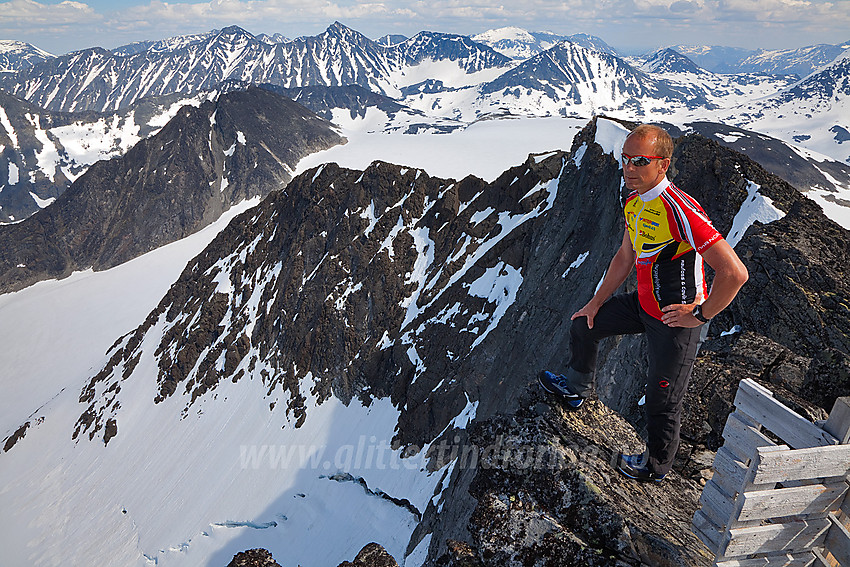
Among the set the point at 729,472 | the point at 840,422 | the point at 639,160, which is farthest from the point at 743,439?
the point at 639,160

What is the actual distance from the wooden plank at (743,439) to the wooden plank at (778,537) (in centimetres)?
57

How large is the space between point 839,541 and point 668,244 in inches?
120

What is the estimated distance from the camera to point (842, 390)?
6.96 m

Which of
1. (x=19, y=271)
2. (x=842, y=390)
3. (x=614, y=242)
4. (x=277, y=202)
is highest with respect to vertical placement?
(x=842, y=390)

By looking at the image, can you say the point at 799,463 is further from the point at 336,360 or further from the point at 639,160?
the point at 336,360

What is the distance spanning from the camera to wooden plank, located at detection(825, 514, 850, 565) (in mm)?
3961

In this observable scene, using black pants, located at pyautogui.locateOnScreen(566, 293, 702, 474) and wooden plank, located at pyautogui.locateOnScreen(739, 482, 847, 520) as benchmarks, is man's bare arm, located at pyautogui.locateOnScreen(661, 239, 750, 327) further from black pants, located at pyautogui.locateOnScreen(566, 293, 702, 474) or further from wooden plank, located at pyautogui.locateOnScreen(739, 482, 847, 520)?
wooden plank, located at pyautogui.locateOnScreen(739, 482, 847, 520)

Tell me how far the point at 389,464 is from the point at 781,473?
102 ft

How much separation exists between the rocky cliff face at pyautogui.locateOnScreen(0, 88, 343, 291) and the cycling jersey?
111m

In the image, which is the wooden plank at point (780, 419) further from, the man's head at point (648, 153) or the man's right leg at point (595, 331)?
the man's head at point (648, 153)

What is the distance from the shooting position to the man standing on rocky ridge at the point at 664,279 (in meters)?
4.63

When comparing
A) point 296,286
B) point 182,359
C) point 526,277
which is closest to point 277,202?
point 296,286

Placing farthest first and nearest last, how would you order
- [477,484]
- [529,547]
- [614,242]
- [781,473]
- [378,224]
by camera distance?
[378,224], [614,242], [477,484], [529,547], [781,473]

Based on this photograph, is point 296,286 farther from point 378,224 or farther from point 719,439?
Result: point 719,439
